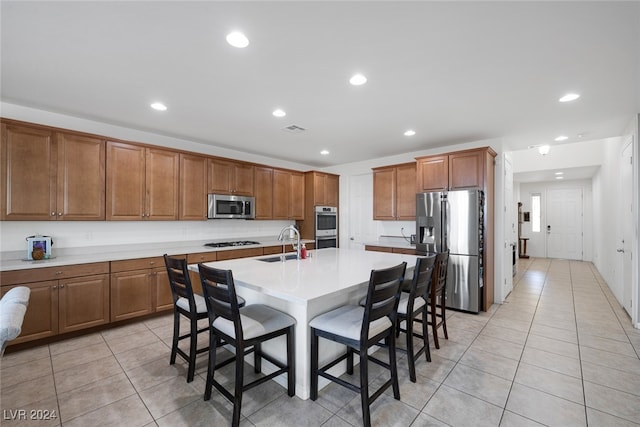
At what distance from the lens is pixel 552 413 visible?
6.25 feet

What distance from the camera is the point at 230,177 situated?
4770mm

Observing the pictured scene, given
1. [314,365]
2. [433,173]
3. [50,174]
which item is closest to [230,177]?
[50,174]

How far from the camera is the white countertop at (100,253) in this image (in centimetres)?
289

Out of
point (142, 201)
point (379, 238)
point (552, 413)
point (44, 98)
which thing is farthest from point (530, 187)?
point (44, 98)

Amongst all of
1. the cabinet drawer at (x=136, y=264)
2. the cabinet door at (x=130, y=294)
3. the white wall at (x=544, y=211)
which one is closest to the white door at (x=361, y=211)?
the cabinet drawer at (x=136, y=264)

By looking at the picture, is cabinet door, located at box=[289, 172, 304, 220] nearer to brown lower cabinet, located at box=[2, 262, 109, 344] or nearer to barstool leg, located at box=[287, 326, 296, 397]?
brown lower cabinet, located at box=[2, 262, 109, 344]

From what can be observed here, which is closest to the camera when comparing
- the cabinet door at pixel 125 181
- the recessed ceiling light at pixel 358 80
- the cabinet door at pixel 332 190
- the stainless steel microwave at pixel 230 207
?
the recessed ceiling light at pixel 358 80

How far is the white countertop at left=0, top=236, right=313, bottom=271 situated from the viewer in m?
2.89

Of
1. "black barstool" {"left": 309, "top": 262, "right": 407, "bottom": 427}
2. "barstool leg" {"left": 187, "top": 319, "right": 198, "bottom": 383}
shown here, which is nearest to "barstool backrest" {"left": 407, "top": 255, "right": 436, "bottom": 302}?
"black barstool" {"left": 309, "top": 262, "right": 407, "bottom": 427}

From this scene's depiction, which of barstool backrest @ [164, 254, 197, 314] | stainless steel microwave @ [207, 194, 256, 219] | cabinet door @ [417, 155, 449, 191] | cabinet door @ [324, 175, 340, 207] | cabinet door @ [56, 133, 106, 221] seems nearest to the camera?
barstool backrest @ [164, 254, 197, 314]

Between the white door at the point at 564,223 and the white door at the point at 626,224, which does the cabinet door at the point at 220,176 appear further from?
Result: the white door at the point at 564,223

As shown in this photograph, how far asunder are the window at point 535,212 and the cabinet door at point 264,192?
879 cm

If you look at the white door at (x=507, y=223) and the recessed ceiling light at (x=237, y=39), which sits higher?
the recessed ceiling light at (x=237, y=39)

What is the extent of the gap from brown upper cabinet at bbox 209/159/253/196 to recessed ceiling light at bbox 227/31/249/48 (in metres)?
2.79
